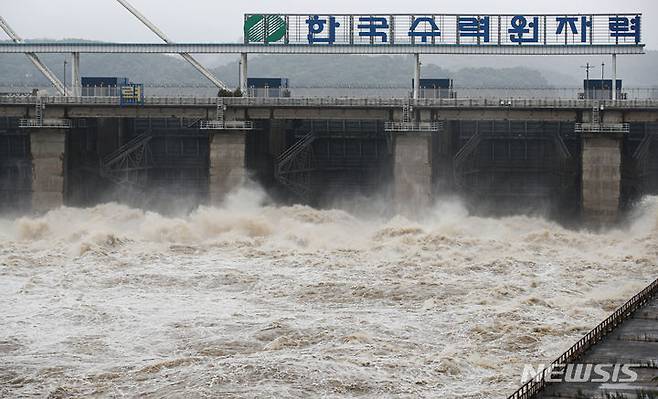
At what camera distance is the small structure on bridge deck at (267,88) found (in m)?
76.8

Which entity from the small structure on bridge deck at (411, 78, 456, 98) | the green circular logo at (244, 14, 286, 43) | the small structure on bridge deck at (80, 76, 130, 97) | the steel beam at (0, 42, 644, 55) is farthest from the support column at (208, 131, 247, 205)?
the small structure on bridge deck at (411, 78, 456, 98)

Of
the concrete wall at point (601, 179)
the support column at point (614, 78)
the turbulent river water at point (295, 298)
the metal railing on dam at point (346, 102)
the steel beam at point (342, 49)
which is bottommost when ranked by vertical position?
the turbulent river water at point (295, 298)

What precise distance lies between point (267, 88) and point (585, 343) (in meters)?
50.6

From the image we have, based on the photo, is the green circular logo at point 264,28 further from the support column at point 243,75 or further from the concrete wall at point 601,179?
the concrete wall at point 601,179

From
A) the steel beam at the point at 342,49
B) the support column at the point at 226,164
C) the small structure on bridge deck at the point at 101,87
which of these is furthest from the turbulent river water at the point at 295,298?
the steel beam at the point at 342,49

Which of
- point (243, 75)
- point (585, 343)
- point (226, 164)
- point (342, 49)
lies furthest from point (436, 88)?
point (585, 343)

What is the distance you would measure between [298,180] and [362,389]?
46.0 meters

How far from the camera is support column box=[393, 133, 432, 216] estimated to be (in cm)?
7094

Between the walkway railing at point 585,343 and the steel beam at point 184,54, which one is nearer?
the walkway railing at point 585,343

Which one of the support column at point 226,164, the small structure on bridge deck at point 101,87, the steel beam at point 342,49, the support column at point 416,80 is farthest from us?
the small structure on bridge deck at point 101,87

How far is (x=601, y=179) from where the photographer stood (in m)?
68.8

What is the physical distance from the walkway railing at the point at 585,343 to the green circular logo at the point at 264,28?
43.8 m

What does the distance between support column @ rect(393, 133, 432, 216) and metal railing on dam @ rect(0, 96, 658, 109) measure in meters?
2.65

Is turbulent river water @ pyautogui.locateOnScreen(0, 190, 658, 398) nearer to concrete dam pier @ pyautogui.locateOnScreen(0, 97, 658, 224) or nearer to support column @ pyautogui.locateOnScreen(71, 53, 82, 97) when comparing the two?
concrete dam pier @ pyautogui.locateOnScreen(0, 97, 658, 224)
